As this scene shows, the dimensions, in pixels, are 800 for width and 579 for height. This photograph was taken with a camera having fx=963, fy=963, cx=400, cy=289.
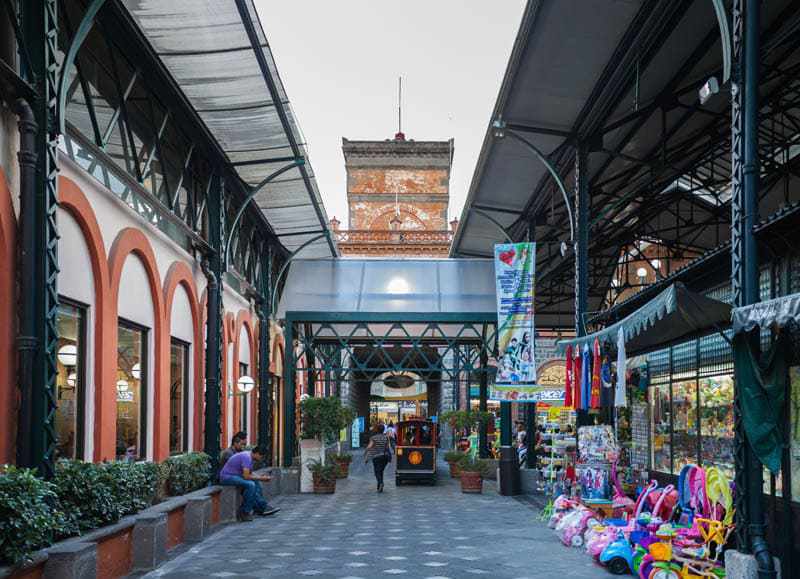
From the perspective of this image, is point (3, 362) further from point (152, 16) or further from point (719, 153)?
point (719, 153)

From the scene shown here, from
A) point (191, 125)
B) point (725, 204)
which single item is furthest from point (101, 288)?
point (725, 204)

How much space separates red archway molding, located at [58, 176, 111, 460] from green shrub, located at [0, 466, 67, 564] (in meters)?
4.70

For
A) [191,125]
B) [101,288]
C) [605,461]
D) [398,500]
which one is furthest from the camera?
[398,500]

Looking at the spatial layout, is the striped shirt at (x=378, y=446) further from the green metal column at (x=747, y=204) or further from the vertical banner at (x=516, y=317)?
the green metal column at (x=747, y=204)

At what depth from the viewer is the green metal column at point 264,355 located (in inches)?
1088

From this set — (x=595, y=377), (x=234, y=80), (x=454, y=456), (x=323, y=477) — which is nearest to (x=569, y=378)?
(x=595, y=377)

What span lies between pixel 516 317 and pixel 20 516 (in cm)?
1410

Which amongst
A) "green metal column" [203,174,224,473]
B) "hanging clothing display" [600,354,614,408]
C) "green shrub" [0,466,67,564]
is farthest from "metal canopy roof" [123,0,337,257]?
"hanging clothing display" [600,354,614,408]

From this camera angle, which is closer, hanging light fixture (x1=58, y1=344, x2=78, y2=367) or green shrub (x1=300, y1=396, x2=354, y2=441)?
hanging light fixture (x1=58, y1=344, x2=78, y2=367)

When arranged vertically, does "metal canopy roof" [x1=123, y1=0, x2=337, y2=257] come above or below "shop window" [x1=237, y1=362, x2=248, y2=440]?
above

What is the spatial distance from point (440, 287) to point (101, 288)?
1744cm

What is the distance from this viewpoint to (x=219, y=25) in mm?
13477

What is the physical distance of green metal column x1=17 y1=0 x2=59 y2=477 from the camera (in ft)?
32.5

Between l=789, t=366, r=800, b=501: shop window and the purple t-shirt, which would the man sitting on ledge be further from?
l=789, t=366, r=800, b=501: shop window
